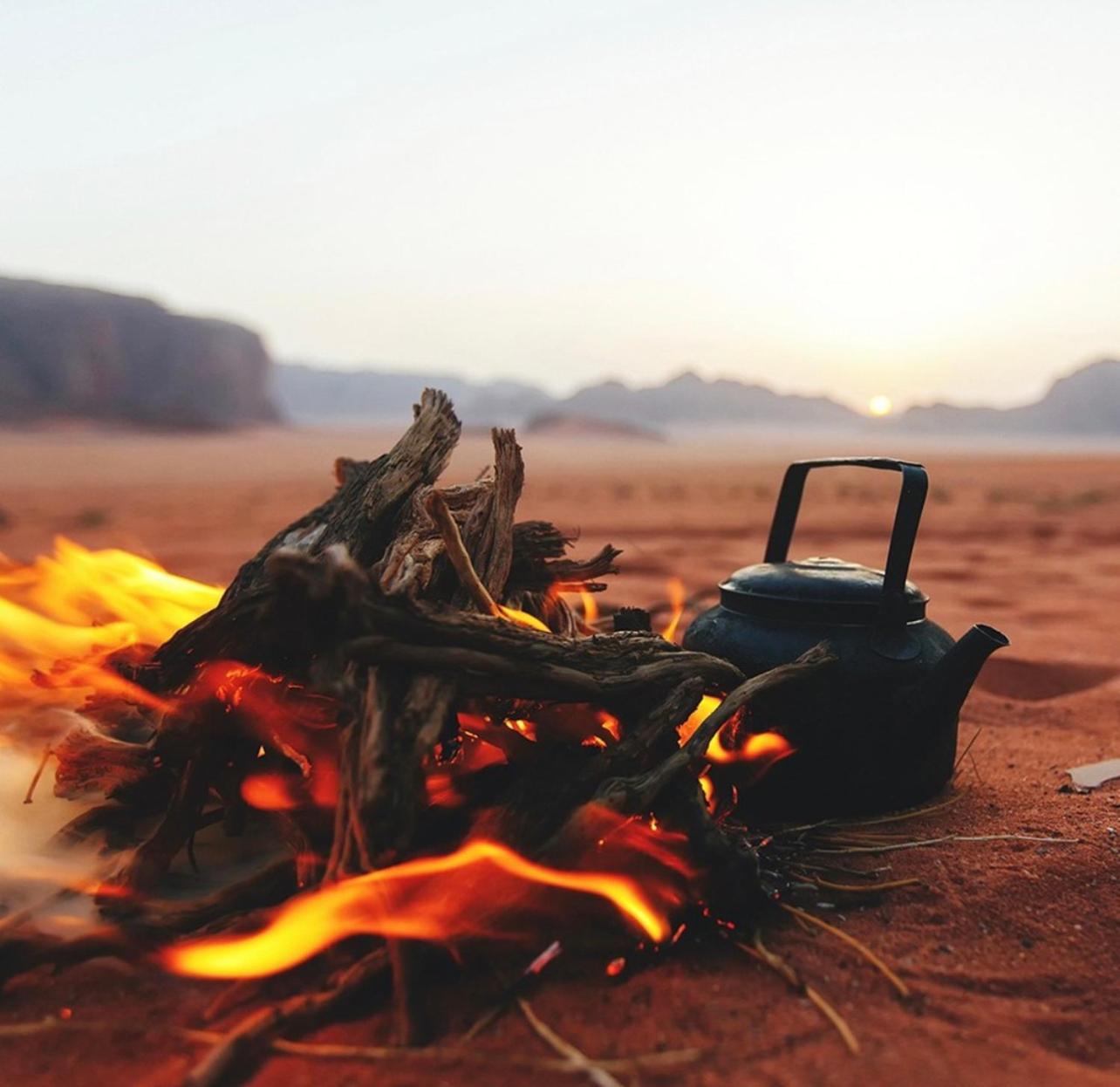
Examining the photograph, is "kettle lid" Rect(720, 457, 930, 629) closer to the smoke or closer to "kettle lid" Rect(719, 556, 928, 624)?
"kettle lid" Rect(719, 556, 928, 624)

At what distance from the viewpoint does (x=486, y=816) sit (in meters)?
2.08

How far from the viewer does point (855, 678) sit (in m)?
2.61

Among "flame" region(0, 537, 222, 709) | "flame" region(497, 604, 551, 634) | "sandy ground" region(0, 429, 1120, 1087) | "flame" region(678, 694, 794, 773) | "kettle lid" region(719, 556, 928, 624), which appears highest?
"kettle lid" region(719, 556, 928, 624)

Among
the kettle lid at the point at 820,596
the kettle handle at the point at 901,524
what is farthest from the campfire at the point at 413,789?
the kettle handle at the point at 901,524

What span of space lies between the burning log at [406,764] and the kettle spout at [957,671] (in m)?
0.36

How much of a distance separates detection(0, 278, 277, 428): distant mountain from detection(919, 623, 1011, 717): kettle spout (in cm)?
7831

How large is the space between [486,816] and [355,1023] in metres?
0.49

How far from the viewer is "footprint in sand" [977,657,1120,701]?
4637 mm

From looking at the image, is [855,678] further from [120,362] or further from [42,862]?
[120,362]

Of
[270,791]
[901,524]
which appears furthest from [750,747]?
[270,791]

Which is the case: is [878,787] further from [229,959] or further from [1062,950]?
[229,959]

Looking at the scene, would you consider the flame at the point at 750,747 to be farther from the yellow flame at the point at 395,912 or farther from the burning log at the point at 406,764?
the yellow flame at the point at 395,912

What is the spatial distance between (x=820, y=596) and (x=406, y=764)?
1.39 m

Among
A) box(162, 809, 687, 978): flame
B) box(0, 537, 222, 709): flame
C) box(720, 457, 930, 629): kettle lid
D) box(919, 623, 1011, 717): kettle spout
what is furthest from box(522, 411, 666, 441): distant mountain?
box(162, 809, 687, 978): flame
